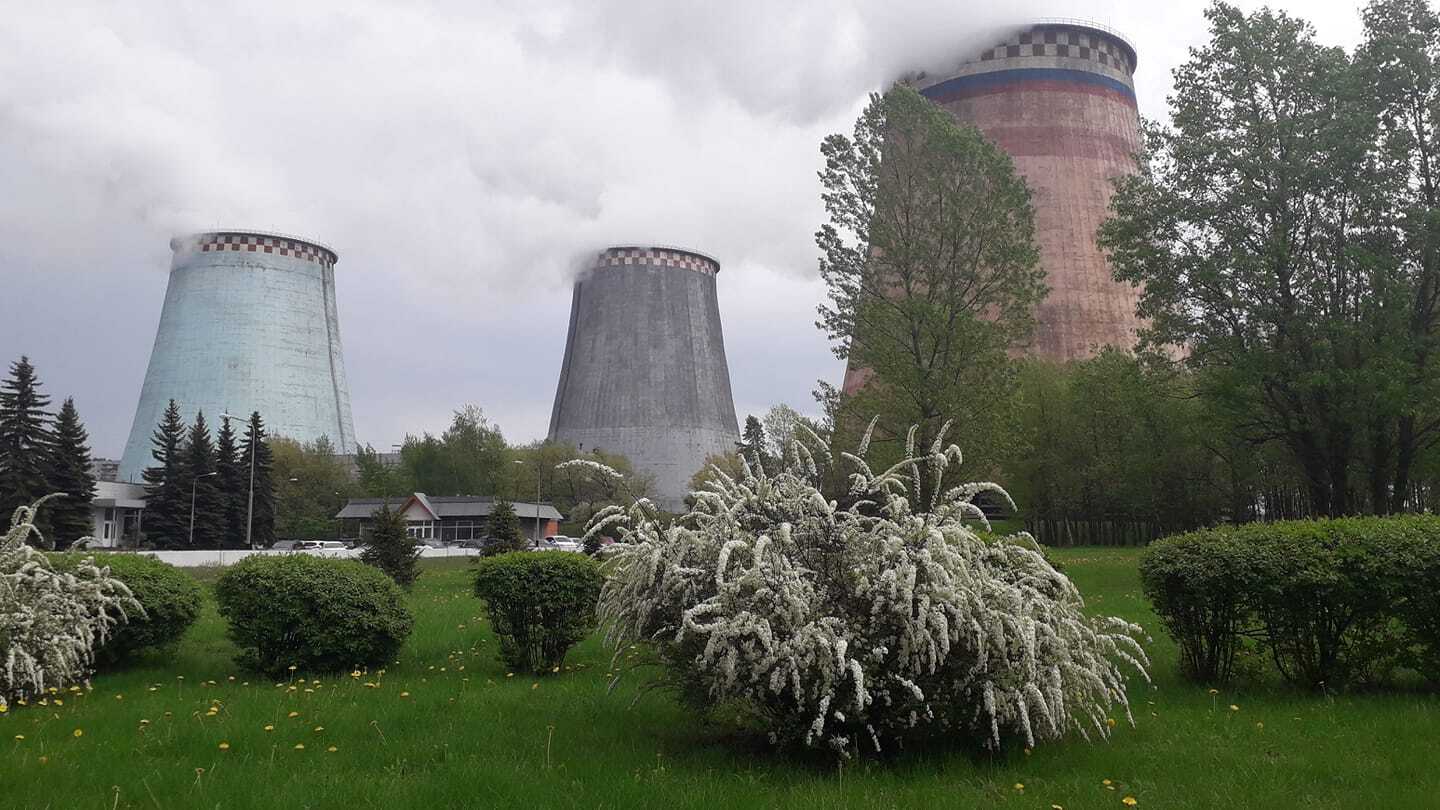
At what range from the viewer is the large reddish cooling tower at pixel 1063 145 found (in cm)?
3444

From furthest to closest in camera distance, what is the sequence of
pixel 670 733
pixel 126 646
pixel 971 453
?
1. pixel 971 453
2. pixel 126 646
3. pixel 670 733

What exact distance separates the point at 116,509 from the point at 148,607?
44.8 metres

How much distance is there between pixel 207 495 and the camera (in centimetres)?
3994

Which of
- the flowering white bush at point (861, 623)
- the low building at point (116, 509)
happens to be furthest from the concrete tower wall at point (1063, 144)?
the low building at point (116, 509)

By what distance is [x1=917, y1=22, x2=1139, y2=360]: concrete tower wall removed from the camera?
113 feet

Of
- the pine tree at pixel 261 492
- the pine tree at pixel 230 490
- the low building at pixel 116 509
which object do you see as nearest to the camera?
the pine tree at pixel 230 490

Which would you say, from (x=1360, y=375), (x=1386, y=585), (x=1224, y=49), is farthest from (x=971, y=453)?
(x=1386, y=585)

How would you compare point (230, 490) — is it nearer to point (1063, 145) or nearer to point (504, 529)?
point (504, 529)

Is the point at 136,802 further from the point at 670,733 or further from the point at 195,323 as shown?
the point at 195,323

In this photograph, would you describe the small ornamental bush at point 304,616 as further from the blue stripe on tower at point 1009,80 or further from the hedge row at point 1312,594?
the blue stripe on tower at point 1009,80

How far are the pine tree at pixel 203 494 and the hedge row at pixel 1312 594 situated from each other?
4015 centimetres

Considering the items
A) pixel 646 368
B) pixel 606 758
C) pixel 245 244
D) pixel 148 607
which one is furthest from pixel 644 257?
pixel 606 758

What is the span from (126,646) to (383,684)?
2.31 m

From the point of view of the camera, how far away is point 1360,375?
12.8m
